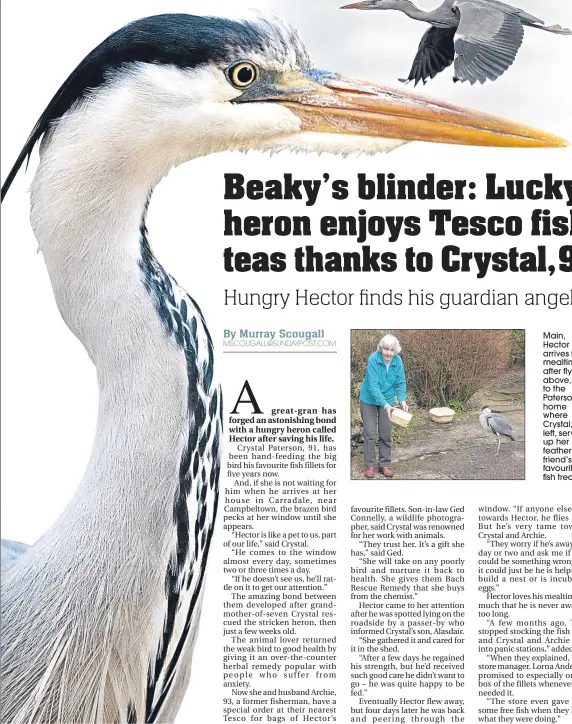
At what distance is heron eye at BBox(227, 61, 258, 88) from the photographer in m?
1.39

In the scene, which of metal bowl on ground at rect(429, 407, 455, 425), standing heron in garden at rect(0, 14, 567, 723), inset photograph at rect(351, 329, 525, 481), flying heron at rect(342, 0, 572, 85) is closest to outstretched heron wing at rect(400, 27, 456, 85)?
flying heron at rect(342, 0, 572, 85)

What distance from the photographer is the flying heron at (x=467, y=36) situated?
5.40 ft

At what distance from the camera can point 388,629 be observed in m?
1.60

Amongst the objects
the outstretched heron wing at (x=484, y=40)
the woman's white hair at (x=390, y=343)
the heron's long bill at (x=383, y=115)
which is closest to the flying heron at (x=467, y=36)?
the outstretched heron wing at (x=484, y=40)

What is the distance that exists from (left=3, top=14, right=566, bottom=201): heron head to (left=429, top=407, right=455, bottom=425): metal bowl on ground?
1.72 feet

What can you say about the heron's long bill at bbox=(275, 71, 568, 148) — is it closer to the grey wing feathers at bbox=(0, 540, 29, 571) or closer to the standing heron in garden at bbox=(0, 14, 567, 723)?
the standing heron in garden at bbox=(0, 14, 567, 723)

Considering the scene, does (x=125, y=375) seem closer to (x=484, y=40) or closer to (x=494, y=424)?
(x=494, y=424)

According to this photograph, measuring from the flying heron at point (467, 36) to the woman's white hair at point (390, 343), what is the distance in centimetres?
53

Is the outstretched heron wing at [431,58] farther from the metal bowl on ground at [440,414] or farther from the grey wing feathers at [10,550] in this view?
the grey wing feathers at [10,550]

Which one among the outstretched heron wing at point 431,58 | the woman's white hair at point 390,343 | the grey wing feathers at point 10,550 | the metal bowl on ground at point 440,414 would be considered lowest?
the grey wing feathers at point 10,550

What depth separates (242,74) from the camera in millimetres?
1398

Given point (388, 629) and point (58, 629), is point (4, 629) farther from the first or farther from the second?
point (388, 629)

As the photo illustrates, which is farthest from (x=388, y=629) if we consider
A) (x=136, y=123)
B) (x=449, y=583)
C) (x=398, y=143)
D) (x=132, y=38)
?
(x=132, y=38)

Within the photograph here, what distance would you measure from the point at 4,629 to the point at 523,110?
1.42 metres
